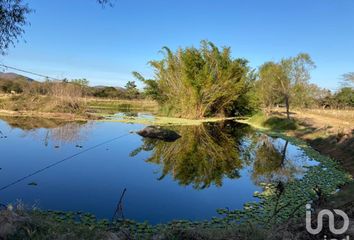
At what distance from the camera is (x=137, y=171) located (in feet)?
33.3

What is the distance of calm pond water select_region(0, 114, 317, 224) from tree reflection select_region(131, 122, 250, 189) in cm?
3

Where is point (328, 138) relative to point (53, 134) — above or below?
above

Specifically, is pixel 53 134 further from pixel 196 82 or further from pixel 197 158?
pixel 196 82

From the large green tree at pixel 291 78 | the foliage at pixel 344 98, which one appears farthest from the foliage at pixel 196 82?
the foliage at pixel 344 98

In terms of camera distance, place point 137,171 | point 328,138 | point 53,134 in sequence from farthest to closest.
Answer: point 53,134 < point 328,138 < point 137,171

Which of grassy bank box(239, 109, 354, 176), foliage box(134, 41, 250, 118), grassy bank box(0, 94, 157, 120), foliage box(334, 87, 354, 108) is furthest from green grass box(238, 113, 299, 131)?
foliage box(334, 87, 354, 108)

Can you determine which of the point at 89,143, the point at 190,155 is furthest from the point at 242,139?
the point at 89,143

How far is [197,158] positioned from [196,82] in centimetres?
1668

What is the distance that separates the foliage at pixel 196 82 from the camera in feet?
94.7

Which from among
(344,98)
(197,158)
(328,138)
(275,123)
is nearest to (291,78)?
(275,123)

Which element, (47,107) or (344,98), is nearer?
(47,107)

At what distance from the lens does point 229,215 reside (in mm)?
6441

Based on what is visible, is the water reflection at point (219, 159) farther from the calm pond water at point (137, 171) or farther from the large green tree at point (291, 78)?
the large green tree at point (291, 78)

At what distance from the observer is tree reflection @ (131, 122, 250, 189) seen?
966cm
